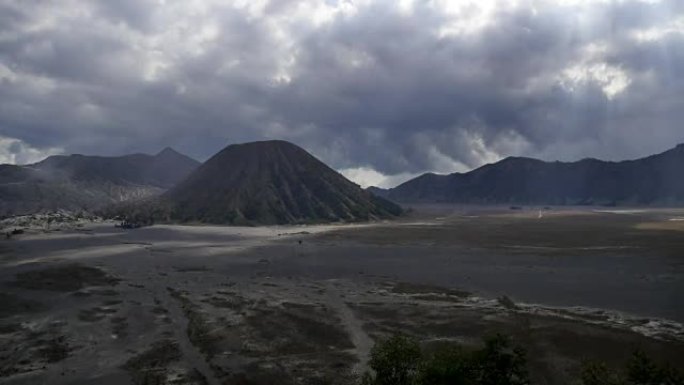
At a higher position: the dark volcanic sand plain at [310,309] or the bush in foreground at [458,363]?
the bush in foreground at [458,363]

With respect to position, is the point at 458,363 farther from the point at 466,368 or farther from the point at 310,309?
the point at 310,309

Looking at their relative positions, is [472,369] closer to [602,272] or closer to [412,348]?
[412,348]

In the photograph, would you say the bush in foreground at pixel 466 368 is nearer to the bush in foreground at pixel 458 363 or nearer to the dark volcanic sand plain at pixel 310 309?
the bush in foreground at pixel 458 363

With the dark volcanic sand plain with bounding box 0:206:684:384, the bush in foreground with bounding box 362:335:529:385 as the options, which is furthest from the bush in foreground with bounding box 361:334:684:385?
the dark volcanic sand plain with bounding box 0:206:684:384

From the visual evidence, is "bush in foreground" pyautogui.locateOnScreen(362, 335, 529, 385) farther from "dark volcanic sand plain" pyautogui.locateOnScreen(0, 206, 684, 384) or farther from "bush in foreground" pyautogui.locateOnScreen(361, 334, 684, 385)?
"dark volcanic sand plain" pyautogui.locateOnScreen(0, 206, 684, 384)

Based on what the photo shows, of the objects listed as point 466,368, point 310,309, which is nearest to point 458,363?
point 466,368

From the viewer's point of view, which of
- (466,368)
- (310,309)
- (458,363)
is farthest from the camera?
(310,309)

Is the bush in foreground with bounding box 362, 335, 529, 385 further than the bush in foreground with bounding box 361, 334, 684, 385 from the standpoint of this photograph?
Yes

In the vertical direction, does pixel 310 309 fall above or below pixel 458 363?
below

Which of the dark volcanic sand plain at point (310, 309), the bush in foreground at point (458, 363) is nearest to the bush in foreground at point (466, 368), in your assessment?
the bush in foreground at point (458, 363)
